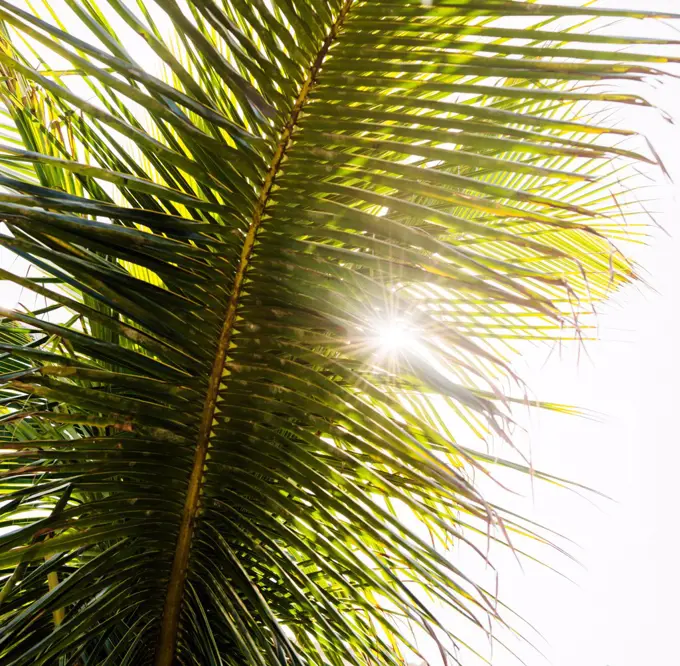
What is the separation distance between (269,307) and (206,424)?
0.13 meters

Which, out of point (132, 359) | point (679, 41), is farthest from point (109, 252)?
point (679, 41)

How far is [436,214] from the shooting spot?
1.43 ft

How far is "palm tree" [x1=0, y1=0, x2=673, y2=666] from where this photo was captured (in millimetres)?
445

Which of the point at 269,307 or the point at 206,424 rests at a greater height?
the point at 269,307

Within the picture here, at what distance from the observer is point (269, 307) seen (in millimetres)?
532

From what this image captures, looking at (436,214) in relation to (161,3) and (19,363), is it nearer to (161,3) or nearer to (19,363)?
(161,3)

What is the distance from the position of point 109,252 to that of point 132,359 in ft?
0.34

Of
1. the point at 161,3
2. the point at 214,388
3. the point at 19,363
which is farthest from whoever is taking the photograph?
the point at 19,363

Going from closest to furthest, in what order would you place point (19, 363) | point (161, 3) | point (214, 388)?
point (161, 3)
point (214, 388)
point (19, 363)

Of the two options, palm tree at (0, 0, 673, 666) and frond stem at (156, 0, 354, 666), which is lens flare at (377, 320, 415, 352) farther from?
frond stem at (156, 0, 354, 666)

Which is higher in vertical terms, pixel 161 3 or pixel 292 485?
pixel 161 3

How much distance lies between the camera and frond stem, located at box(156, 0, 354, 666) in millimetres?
519

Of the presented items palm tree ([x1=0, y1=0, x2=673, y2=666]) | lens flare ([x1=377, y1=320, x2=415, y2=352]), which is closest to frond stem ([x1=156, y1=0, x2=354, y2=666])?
palm tree ([x1=0, y1=0, x2=673, y2=666])

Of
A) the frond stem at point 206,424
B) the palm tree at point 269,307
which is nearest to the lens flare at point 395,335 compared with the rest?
the palm tree at point 269,307
